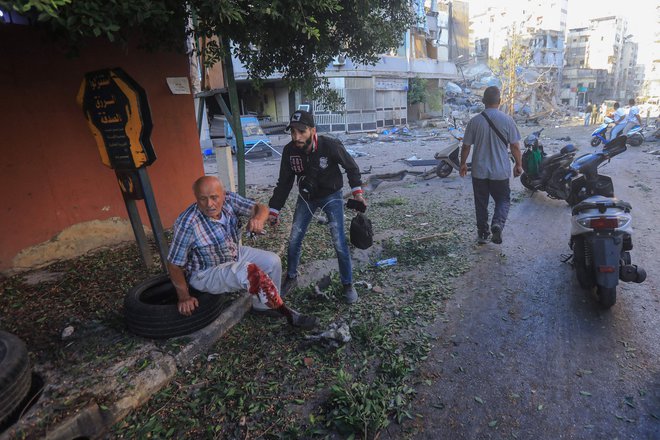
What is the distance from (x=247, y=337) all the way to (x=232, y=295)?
2.06 feet

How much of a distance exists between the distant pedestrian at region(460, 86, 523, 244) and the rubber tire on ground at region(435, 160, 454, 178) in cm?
498

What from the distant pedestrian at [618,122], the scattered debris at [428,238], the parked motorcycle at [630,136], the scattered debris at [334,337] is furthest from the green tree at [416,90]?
the scattered debris at [334,337]

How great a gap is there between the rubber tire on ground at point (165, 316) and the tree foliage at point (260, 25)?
6.47ft

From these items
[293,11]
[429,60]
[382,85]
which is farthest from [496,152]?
[429,60]

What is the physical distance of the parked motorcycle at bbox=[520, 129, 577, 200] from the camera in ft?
23.6

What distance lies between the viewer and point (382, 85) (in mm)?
25047

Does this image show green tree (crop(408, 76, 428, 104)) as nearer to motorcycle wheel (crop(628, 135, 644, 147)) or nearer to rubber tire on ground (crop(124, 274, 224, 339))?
motorcycle wheel (crop(628, 135, 644, 147))

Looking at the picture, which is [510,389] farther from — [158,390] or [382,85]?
[382,85]

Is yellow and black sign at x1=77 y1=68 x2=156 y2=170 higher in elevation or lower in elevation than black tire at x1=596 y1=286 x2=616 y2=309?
higher

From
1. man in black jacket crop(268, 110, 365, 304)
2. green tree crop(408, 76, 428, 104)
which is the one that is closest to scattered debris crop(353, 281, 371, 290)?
man in black jacket crop(268, 110, 365, 304)

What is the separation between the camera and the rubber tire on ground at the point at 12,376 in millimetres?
2246

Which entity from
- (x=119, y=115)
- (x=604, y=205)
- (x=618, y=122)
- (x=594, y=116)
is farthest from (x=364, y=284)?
(x=594, y=116)

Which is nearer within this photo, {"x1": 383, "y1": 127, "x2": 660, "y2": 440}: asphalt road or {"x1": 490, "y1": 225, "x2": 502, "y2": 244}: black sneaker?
{"x1": 383, "y1": 127, "x2": 660, "y2": 440}: asphalt road

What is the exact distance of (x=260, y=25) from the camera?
4230mm
